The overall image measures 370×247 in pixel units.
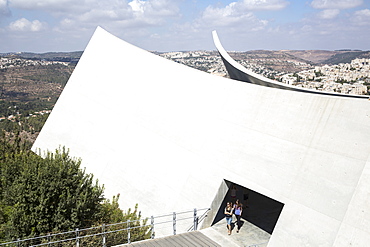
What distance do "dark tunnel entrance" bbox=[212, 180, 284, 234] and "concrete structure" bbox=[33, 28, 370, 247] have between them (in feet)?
0.22

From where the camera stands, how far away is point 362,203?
6.80 meters

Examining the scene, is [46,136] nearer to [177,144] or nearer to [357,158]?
[177,144]

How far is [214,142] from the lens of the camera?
10195 mm

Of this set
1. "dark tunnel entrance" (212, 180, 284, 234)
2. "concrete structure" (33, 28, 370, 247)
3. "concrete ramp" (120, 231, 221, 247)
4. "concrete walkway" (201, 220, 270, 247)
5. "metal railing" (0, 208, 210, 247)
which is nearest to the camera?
"concrete structure" (33, 28, 370, 247)

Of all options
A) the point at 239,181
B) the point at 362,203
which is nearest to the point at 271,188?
the point at 239,181

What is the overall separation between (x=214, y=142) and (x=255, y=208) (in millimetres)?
2847

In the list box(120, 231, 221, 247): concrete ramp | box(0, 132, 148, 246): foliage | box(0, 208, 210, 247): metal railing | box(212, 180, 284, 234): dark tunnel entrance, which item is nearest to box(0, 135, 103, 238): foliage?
box(0, 132, 148, 246): foliage

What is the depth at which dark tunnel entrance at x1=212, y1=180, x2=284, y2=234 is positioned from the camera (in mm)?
9766

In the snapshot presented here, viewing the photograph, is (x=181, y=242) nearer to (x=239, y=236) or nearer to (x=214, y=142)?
(x=239, y=236)

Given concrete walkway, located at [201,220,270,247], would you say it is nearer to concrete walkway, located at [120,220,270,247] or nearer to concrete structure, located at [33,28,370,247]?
concrete walkway, located at [120,220,270,247]

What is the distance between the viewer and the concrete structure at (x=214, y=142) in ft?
24.2

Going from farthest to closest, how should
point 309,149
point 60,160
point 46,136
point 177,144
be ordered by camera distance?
point 46,136, point 177,144, point 60,160, point 309,149

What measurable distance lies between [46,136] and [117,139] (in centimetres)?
438

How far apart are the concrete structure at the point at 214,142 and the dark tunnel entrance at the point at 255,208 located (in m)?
0.07
